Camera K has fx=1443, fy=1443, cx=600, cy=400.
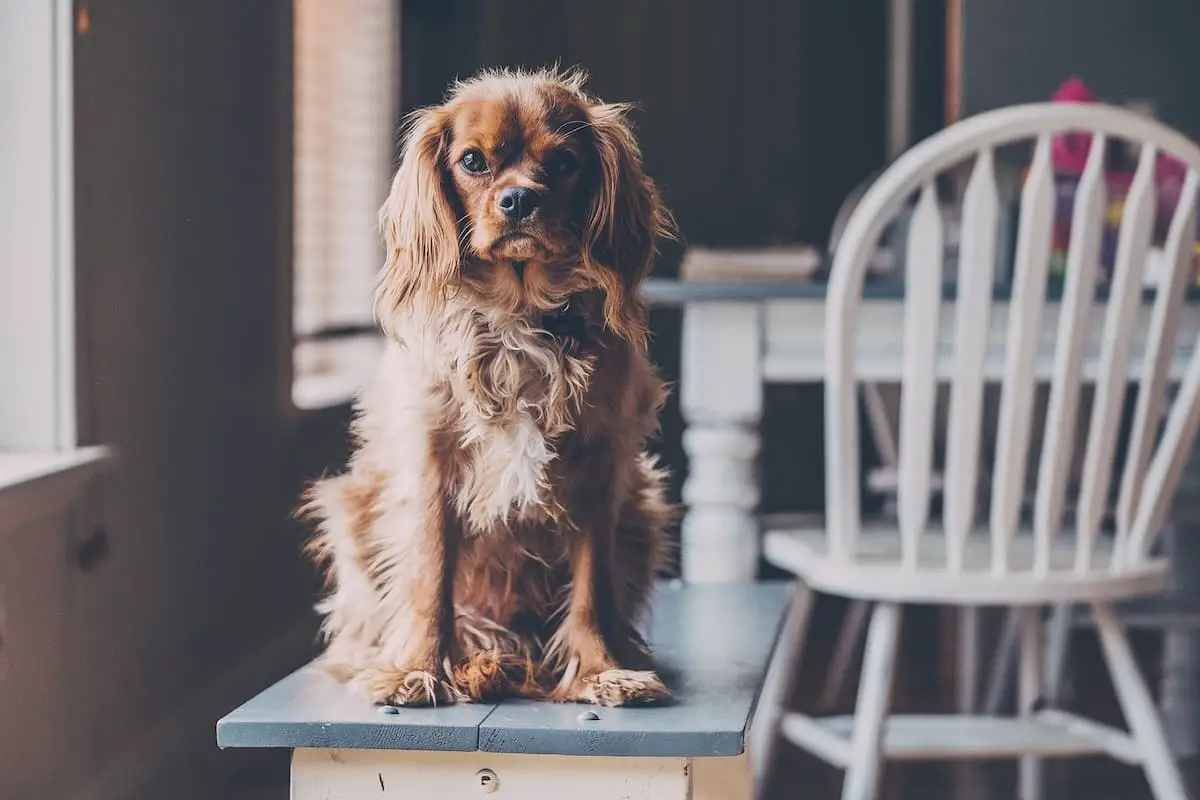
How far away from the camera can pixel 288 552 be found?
2.35 meters

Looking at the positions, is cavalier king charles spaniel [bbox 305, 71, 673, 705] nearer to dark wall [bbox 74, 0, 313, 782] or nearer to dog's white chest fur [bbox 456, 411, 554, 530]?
dog's white chest fur [bbox 456, 411, 554, 530]

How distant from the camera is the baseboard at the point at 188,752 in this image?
5.39ft

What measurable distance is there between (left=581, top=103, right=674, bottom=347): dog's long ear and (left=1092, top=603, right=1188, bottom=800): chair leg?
92cm

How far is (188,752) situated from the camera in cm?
182

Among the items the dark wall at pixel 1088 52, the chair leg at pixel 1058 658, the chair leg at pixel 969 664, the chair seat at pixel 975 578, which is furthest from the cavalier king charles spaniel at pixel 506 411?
the dark wall at pixel 1088 52

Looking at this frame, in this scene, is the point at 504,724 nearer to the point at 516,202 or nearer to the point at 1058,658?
the point at 516,202

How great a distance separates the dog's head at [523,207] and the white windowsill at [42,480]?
0.50 metres

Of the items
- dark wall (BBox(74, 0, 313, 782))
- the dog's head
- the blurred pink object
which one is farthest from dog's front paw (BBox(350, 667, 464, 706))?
the blurred pink object

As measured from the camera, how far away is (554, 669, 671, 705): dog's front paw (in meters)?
1.04

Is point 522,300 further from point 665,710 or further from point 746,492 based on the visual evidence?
point 746,492

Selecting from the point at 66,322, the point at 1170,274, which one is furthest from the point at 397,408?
the point at 1170,274

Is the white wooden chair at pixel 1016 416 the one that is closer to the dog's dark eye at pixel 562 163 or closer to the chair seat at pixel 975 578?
the chair seat at pixel 975 578

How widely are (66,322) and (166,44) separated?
0.44 m

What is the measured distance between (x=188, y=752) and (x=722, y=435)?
786 mm
